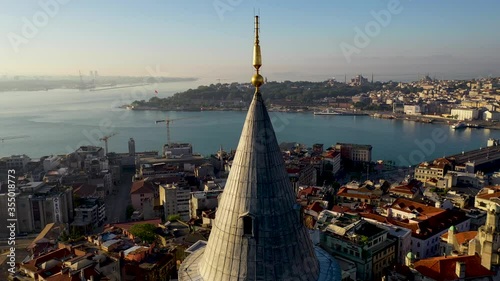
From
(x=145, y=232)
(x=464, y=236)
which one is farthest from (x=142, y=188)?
(x=464, y=236)

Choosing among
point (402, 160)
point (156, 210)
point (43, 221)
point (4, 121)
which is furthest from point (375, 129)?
point (4, 121)

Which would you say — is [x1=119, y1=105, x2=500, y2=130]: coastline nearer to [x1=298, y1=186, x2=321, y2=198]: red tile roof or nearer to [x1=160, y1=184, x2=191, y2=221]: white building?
[x1=298, y1=186, x2=321, y2=198]: red tile roof

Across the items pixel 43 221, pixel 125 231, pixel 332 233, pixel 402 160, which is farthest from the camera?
pixel 402 160

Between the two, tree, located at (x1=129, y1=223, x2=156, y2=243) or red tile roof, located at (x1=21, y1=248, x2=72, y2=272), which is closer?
red tile roof, located at (x1=21, y1=248, x2=72, y2=272)

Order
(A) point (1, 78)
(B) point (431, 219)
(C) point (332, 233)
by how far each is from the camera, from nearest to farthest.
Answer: (C) point (332, 233), (B) point (431, 219), (A) point (1, 78)

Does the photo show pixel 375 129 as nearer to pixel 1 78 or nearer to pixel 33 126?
pixel 33 126

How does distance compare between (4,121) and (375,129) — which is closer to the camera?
(375,129)

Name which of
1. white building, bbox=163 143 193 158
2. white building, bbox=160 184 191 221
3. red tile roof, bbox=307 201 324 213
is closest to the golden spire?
red tile roof, bbox=307 201 324 213

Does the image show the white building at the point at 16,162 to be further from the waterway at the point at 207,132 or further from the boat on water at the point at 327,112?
the boat on water at the point at 327,112
